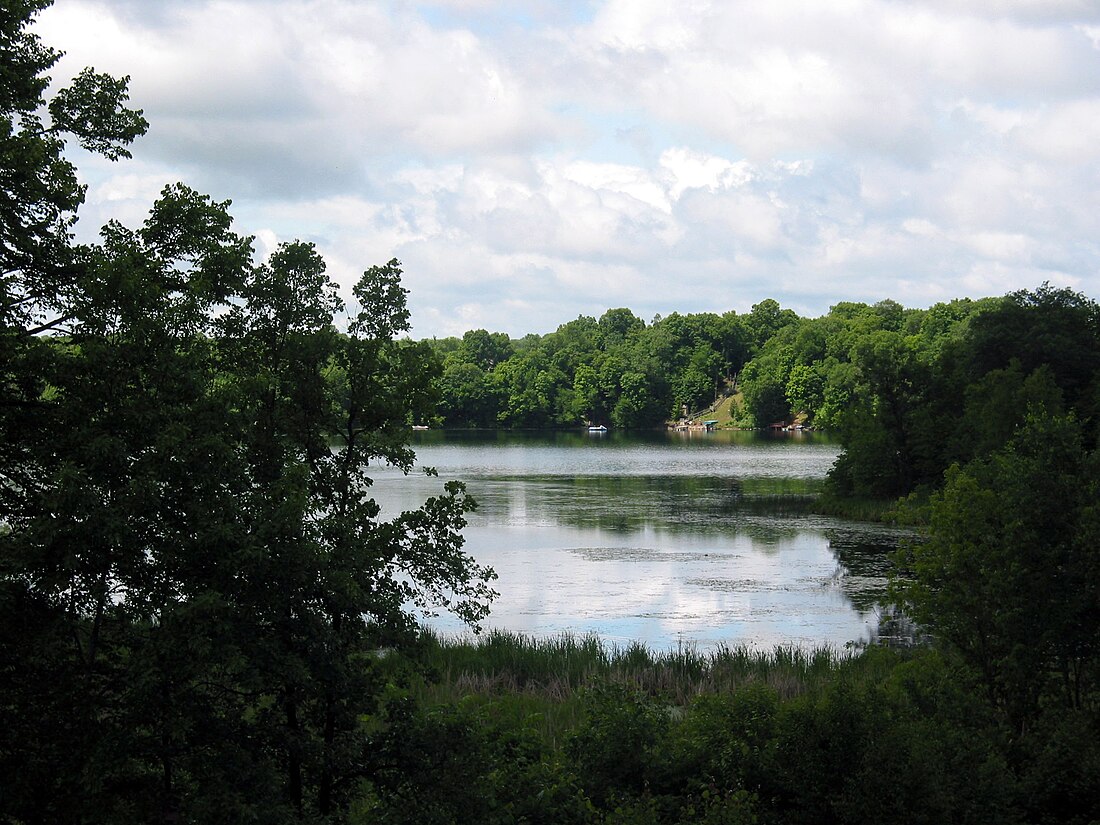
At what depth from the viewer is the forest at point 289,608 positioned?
9.24m

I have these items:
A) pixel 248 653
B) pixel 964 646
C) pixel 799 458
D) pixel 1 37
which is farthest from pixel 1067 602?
pixel 799 458

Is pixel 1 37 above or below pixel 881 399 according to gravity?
above

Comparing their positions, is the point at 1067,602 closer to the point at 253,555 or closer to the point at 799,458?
the point at 253,555

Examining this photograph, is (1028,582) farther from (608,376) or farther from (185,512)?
(608,376)

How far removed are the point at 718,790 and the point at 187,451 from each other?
8.87m

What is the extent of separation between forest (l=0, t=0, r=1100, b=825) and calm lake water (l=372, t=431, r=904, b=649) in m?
9.36

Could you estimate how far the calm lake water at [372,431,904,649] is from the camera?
28.4 meters

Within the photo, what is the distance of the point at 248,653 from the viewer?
370 inches

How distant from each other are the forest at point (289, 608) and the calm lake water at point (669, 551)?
9361 millimetres

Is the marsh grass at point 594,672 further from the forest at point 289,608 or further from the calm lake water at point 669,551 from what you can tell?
the calm lake water at point 669,551

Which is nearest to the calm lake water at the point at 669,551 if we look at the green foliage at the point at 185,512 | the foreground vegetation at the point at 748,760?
the foreground vegetation at the point at 748,760

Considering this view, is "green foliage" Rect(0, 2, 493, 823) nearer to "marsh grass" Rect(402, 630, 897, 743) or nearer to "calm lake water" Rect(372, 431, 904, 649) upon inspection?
"marsh grass" Rect(402, 630, 897, 743)

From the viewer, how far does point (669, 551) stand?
40375mm

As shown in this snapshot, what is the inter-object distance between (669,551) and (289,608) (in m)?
31.5
